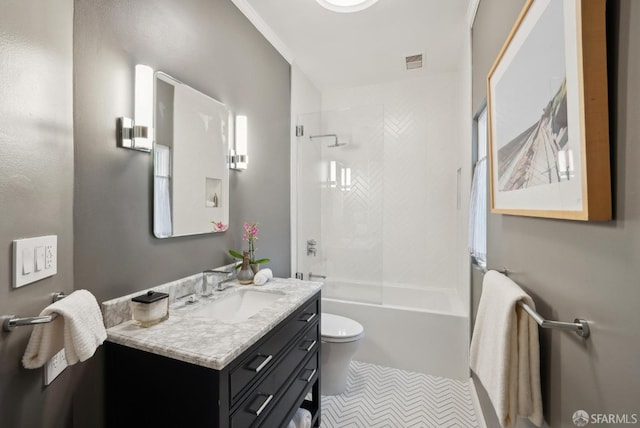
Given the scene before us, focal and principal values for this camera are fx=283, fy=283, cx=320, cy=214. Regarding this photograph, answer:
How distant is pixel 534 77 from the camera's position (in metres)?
0.89

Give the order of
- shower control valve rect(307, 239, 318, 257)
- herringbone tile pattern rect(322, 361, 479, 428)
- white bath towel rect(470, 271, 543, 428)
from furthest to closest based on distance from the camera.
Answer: shower control valve rect(307, 239, 318, 257) → herringbone tile pattern rect(322, 361, 479, 428) → white bath towel rect(470, 271, 543, 428)

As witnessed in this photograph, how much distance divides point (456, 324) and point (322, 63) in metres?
2.64

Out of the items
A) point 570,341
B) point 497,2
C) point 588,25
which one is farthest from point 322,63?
point 570,341

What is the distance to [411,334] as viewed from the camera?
2381mm

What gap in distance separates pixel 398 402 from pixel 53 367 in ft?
6.53

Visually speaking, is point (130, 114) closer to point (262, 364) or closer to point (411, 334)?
point (262, 364)

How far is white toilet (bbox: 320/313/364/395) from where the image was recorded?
2.00 meters

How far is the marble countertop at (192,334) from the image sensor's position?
0.92 m

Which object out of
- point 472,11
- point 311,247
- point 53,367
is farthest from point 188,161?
point 472,11

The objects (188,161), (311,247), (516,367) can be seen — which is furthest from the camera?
(311,247)

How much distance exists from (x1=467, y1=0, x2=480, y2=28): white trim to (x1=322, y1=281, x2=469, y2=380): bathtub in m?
2.19

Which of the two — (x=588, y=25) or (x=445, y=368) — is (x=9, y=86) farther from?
(x=445, y=368)

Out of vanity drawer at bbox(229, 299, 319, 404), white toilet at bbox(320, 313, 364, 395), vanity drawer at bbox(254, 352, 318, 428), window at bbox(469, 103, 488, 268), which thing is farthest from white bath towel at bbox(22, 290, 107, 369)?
window at bbox(469, 103, 488, 268)

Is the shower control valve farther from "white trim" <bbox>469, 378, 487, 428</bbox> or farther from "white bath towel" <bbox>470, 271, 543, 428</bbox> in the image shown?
"white bath towel" <bbox>470, 271, 543, 428</bbox>
